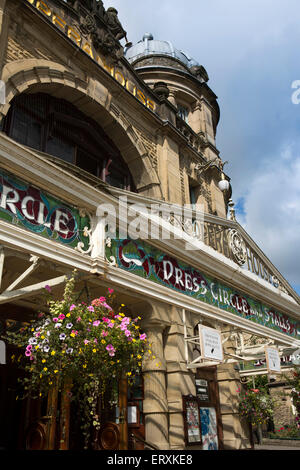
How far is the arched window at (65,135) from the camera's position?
9141mm

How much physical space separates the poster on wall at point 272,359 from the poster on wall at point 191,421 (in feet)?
6.34

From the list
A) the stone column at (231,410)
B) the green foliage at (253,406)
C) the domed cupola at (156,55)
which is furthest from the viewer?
the domed cupola at (156,55)

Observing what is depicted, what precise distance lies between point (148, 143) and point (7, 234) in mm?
8406

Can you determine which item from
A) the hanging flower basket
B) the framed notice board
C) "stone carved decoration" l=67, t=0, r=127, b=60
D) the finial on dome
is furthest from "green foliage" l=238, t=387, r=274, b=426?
the finial on dome

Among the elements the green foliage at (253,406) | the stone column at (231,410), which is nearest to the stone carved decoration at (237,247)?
the stone column at (231,410)

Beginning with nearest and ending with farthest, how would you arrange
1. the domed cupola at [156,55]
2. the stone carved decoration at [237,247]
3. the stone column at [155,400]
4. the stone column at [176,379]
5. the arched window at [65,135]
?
the stone column at [155,400], the stone column at [176,379], the stone carved decoration at [237,247], the arched window at [65,135], the domed cupola at [156,55]

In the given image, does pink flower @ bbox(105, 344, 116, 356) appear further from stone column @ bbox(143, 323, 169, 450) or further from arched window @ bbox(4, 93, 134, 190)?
arched window @ bbox(4, 93, 134, 190)

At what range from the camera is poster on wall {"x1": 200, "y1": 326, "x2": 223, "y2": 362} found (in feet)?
22.5

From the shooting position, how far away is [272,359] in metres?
8.73

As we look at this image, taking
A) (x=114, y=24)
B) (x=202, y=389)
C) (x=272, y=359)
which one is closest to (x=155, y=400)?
(x=202, y=389)

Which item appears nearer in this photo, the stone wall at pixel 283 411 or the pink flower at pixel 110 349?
the pink flower at pixel 110 349

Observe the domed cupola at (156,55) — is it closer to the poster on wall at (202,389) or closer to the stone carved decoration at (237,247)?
the stone carved decoration at (237,247)

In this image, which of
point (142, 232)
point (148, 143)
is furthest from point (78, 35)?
point (142, 232)
